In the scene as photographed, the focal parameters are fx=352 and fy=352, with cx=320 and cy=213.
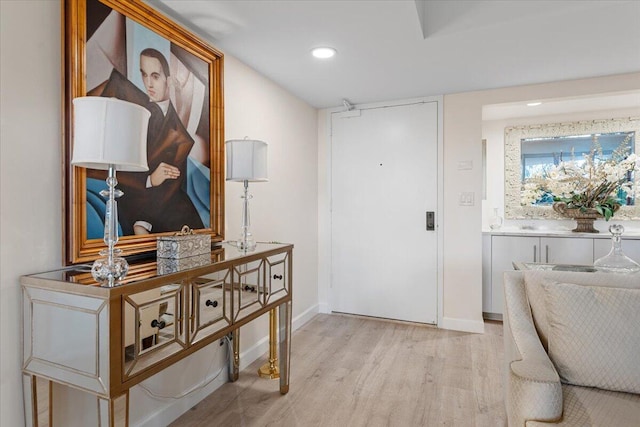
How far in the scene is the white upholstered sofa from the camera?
4.05ft

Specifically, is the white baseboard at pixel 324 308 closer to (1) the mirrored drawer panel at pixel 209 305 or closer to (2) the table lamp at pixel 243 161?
(2) the table lamp at pixel 243 161

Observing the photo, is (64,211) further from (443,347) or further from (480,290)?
(480,290)

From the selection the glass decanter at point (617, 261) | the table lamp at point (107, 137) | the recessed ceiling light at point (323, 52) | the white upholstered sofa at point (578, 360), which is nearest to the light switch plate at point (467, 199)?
the glass decanter at point (617, 261)

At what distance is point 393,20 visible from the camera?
6.46 feet

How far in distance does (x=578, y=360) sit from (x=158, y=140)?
2.14 metres

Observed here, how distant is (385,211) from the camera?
143 inches

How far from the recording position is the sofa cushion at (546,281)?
1.64 metres

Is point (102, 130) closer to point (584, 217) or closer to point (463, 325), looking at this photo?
point (463, 325)

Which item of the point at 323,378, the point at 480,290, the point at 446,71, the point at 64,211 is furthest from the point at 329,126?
the point at 64,211

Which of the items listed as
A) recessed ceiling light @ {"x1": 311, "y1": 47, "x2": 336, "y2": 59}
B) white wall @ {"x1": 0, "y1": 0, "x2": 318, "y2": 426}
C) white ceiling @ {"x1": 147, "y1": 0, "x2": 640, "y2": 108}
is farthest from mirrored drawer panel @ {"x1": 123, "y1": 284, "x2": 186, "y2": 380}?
recessed ceiling light @ {"x1": 311, "y1": 47, "x2": 336, "y2": 59}

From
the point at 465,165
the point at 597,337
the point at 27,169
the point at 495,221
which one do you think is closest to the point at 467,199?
the point at 465,165

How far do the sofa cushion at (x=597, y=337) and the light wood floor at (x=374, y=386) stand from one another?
717 millimetres

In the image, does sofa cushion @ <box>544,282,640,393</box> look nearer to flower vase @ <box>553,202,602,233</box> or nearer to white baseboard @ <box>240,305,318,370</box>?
white baseboard @ <box>240,305,318,370</box>

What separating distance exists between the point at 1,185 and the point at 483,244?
3.65m
